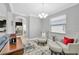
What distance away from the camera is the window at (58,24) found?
1.90 metres

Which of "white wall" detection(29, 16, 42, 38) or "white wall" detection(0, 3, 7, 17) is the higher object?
"white wall" detection(0, 3, 7, 17)

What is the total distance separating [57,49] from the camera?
182 cm

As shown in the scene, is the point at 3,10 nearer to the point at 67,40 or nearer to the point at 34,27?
the point at 34,27

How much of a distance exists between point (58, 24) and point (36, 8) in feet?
2.07

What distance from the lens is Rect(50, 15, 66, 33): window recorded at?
1.90m

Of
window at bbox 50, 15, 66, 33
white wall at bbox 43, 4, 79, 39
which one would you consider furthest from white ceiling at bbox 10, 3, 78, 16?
window at bbox 50, 15, 66, 33

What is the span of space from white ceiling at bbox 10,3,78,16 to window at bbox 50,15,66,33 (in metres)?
0.20

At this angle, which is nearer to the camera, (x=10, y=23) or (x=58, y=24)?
(x=10, y=23)

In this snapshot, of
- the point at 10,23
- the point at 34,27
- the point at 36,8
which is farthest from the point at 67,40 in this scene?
the point at 10,23

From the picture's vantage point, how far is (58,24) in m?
1.97

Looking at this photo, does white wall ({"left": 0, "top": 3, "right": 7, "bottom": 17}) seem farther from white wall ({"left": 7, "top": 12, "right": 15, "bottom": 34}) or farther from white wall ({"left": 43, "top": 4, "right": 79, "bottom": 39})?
white wall ({"left": 43, "top": 4, "right": 79, "bottom": 39})

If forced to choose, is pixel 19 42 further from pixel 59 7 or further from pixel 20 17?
pixel 59 7

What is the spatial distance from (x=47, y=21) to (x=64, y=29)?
0.43 metres

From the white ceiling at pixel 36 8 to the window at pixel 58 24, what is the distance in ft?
0.66
